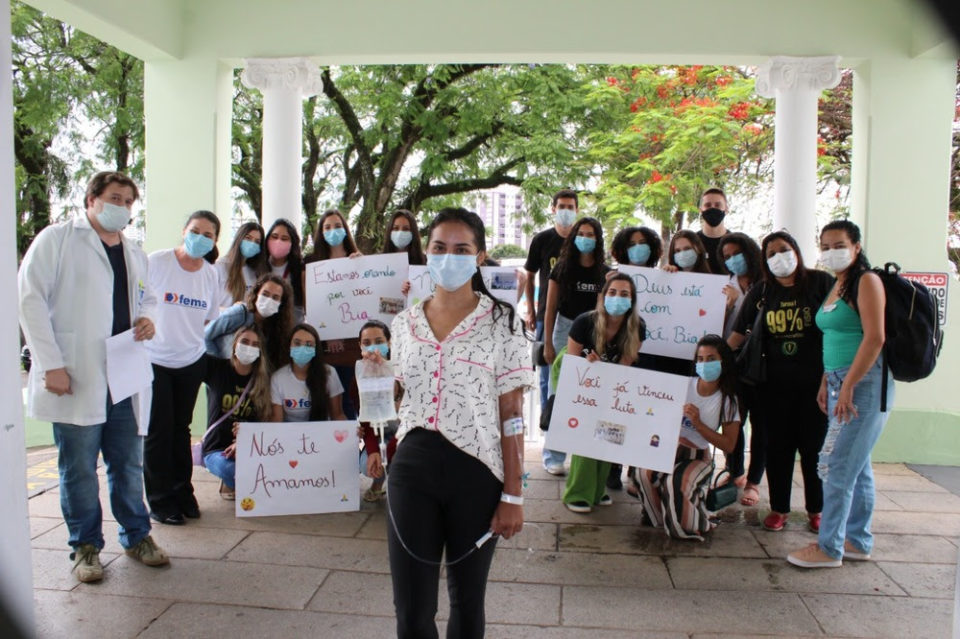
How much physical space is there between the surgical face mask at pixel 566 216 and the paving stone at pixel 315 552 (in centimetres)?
277

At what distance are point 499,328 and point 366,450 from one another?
108 inches

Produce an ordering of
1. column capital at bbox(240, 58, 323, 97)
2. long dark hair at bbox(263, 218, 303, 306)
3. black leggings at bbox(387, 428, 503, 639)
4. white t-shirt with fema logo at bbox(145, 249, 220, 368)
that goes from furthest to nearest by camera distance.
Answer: column capital at bbox(240, 58, 323, 97) < long dark hair at bbox(263, 218, 303, 306) < white t-shirt with fema logo at bbox(145, 249, 220, 368) < black leggings at bbox(387, 428, 503, 639)

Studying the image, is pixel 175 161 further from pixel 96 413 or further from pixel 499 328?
pixel 499 328

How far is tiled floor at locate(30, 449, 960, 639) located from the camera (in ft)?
11.1

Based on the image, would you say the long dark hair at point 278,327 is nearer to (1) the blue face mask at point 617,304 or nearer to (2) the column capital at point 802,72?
(1) the blue face mask at point 617,304

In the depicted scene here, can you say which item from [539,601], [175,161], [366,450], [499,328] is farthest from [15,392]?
[175,161]

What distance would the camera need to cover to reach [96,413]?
12.0 ft

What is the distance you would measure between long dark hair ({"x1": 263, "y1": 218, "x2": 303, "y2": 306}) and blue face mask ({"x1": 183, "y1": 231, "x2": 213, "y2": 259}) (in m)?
0.61

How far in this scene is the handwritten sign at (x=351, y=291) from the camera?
5.21 m

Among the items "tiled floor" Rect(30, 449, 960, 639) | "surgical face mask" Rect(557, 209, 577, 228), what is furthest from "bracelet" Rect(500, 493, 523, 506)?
"surgical face mask" Rect(557, 209, 577, 228)

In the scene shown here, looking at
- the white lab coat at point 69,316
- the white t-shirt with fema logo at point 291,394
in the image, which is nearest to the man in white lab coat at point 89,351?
the white lab coat at point 69,316

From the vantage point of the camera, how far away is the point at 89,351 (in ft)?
11.9

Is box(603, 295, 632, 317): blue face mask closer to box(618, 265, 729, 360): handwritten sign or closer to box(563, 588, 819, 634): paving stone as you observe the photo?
box(618, 265, 729, 360): handwritten sign

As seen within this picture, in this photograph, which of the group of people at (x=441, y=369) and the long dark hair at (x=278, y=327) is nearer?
the group of people at (x=441, y=369)
